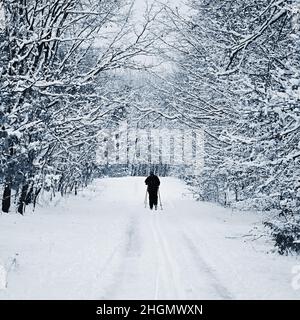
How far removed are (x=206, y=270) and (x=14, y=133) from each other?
4549 mm

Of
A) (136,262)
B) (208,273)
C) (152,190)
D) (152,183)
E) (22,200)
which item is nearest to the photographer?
(208,273)

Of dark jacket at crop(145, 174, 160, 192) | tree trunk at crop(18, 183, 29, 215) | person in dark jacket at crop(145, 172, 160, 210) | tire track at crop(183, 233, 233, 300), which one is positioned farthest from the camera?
dark jacket at crop(145, 174, 160, 192)

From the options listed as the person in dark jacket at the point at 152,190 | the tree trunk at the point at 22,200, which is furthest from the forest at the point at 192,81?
the person in dark jacket at the point at 152,190

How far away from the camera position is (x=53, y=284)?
6.22m

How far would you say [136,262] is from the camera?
770 centimetres

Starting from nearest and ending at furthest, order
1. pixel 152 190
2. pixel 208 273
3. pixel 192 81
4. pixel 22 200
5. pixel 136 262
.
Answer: pixel 208 273 → pixel 136 262 → pixel 192 81 → pixel 22 200 → pixel 152 190

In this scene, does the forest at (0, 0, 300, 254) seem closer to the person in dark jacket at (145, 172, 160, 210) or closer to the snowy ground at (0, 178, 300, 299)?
the snowy ground at (0, 178, 300, 299)

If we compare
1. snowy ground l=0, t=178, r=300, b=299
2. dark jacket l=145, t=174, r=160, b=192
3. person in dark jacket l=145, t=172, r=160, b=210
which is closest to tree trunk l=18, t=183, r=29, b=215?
snowy ground l=0, t=178, r=300, b=299

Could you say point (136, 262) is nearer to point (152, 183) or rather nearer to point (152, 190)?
point (152, 190)

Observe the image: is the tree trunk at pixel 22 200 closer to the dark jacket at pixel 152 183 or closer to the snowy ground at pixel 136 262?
the snowy ground at pixel 136 262

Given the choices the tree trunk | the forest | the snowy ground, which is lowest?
the snowy ground

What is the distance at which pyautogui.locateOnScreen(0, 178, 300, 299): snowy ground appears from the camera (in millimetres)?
5949

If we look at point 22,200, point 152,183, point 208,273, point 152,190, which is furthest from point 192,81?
point 208,273
